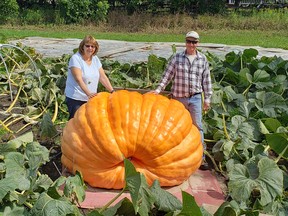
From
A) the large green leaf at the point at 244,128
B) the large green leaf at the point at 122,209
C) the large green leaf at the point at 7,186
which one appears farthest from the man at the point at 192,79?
the large green leaf at the point at 7,186

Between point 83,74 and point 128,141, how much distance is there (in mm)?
1338

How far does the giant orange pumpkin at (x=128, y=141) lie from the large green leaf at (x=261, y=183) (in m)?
0.55

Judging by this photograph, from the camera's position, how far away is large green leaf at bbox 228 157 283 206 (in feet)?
10.4

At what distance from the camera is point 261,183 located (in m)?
3.19

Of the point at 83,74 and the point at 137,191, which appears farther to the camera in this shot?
the point at 83,74

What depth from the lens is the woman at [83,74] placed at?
4457 mm

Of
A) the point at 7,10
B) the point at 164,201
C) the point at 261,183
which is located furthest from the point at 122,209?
the point at 7,10

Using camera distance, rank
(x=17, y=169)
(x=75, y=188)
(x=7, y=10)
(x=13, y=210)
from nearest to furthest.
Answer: (x=13, y=210), (x=75, y=188), (x=17, y=169), (x=7, y=10)

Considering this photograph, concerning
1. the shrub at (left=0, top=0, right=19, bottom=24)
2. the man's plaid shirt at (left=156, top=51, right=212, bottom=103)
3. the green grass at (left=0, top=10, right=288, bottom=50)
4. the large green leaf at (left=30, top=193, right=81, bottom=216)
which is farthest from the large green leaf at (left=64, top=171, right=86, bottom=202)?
the shrub at (left=0, top=0, right=19, bottom=24)

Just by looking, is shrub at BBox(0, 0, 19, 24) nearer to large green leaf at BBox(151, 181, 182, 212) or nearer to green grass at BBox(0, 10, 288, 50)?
green grass at BBox(0, 10, 288, 50)

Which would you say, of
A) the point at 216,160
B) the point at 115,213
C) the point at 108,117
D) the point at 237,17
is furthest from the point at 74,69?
the point at 237,17

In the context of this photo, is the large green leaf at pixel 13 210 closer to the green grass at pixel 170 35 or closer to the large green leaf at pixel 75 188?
the large green leaf at pixel 75 188

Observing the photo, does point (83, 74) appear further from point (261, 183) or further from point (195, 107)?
point (261, 183)

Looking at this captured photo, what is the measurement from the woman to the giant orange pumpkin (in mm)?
796
